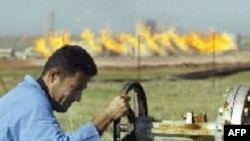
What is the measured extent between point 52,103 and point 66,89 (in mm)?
107

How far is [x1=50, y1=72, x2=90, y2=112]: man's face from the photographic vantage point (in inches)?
175

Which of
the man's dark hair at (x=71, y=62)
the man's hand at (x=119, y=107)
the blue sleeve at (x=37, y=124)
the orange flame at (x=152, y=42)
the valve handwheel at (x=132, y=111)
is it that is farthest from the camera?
the orange flame at (x=152, y=42)

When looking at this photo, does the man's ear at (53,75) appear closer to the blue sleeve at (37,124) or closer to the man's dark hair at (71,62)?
the man's dark hair at (71,62)

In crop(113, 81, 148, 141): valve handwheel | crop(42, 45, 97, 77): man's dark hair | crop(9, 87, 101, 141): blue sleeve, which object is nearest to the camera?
crop(9, 87, 101, 141): blue sleeve

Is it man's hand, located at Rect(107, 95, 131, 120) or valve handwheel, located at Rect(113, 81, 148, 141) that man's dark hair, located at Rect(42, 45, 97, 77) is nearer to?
man's hand, located at Rect(107, 95, 131, 120)

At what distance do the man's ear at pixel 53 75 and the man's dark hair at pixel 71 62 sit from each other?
2 cm

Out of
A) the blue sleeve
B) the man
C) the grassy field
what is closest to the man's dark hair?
the man

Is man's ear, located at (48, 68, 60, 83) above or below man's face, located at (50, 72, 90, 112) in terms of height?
above

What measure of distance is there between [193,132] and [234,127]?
32 cm

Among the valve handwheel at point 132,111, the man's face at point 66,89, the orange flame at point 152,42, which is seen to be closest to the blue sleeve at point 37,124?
the man's face at point 66,89

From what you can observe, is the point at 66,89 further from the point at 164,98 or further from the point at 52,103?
the point at 164,98

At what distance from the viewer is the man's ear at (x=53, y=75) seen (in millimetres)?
4441

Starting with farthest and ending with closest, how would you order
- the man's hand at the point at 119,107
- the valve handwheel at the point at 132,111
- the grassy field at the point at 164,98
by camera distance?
the grassy field at the point at 164,98
the valve handwheel at the point at 132,111
the man's hand at the point at 119,107

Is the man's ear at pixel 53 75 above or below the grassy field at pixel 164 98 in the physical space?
above
